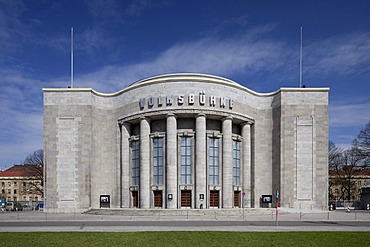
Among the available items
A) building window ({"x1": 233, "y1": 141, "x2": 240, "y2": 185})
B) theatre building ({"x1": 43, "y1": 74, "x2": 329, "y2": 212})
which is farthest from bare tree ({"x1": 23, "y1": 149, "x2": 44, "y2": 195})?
building window ({"x1": 233, "y1": 141, "x2": 240, "y2": 185})

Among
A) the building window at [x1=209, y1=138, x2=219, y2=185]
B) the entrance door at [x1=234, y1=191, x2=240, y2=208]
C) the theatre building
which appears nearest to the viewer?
the theatre building

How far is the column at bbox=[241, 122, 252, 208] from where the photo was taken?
5065cm

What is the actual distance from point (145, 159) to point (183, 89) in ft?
36.8

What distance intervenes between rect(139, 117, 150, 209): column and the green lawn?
26737 mm

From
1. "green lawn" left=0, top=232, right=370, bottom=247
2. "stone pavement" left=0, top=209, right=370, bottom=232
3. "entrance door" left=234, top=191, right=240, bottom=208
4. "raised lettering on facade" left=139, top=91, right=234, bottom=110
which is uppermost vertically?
"raised lettering on facade" left=139, top=91, right=234, bottom=110

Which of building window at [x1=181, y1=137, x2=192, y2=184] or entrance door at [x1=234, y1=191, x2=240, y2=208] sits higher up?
building window at [x1=181, y1=137, x2=192, y2=184]

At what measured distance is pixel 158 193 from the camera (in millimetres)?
48250

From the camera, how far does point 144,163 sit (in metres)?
47.7

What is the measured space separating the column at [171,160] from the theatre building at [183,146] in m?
0.14

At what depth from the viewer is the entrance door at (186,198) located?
156ft

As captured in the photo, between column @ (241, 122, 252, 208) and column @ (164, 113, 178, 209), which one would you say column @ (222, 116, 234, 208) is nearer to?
column @ (241, 122, 252, 208)

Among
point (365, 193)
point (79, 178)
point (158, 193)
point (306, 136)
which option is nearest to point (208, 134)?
point (158, 193)

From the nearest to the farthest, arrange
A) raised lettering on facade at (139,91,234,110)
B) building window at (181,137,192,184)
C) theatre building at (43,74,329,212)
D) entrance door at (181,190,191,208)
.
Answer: raised lettering on facade at (139,91,234,110) → theatre building at (43,74,329,212) → entrance door at (181,190,191,208) → building window at (181,137,192,184)

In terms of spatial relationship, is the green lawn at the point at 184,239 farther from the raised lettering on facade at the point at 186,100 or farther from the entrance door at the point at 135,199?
the entrance door at the point at 135,199
